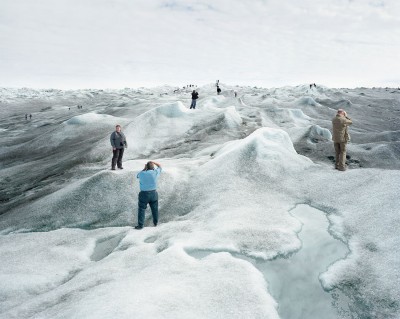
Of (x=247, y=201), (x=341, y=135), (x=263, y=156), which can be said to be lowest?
(x=247, y=201)

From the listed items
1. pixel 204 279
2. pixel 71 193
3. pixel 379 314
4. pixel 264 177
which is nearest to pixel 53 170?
pixel 71 193

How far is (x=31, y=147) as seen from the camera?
82.4ft

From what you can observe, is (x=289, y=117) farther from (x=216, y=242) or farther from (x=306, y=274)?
(x=306, y=274)

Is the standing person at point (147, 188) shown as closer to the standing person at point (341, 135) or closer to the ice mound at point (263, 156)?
the ice mound at point (263, 156)

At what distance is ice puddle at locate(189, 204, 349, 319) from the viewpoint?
548cm

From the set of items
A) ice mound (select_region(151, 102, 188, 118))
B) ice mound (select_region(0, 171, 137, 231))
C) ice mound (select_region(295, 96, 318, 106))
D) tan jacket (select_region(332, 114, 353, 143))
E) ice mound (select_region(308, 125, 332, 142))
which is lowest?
ice mound (select_region(0, 171, 137, 231))

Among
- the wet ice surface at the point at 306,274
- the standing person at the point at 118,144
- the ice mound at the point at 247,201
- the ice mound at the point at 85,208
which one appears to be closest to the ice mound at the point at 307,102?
the ice mound at the point at 247,201

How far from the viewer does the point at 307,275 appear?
6340 millimetres

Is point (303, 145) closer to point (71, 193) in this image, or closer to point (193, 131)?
point (193, 131)

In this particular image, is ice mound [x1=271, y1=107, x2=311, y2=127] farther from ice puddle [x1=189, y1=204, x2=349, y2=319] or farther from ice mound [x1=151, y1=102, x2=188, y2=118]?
ice puddle [x1=189, y1=204, x2=349, y2=319]

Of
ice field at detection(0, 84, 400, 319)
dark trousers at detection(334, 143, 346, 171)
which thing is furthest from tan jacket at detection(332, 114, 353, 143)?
ice field at detection(0, 84, 400, 319)

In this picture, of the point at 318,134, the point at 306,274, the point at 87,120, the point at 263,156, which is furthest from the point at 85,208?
the point at 87,120

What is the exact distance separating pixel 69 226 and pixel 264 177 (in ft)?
20.9

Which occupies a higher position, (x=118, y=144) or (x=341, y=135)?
(x=341, y=135)
